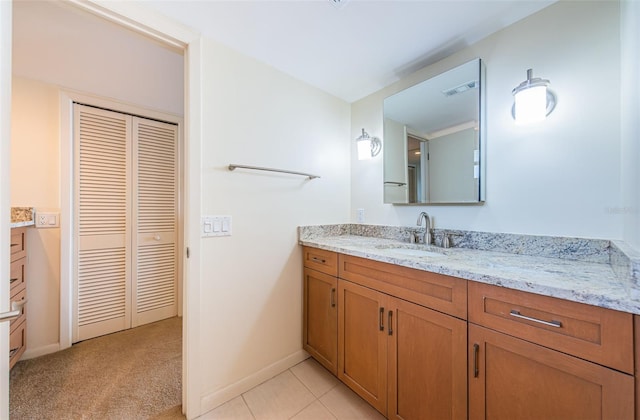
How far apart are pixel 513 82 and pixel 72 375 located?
134 inches

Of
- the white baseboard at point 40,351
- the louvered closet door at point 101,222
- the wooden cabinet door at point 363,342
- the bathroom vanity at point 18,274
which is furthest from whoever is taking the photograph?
the louvered closet door at point 101,222

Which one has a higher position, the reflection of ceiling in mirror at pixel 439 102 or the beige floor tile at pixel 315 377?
the reflection of ceiling in mirror at pixel 439 102

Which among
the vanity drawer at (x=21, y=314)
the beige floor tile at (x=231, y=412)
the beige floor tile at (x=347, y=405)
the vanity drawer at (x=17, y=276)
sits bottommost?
the beige floor tile at (x=231, y=412)

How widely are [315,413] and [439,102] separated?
6.90ft

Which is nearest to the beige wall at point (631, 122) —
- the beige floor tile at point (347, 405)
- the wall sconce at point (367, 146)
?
the wall sconce at point (367, 146)

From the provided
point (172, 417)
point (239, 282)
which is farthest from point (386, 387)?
point (172, 417)

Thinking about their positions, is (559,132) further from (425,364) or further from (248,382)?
(248,382)

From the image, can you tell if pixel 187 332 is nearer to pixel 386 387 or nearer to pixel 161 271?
pixel 386 387

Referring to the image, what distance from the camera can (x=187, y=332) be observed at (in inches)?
52.8

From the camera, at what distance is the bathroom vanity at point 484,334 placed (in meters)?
0.69

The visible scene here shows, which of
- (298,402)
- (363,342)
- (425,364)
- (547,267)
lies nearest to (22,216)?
(298,402)

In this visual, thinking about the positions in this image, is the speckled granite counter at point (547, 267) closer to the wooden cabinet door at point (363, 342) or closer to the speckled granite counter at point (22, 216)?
the wooden cabinet door at point (363, 342)

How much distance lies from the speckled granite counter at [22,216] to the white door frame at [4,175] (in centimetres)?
146

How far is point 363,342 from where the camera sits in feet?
4.55
